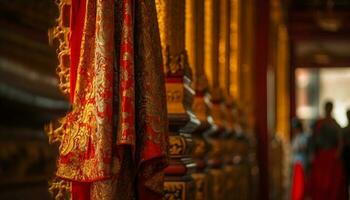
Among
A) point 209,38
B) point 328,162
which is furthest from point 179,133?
point 328,162

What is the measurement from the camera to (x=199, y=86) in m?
5.36

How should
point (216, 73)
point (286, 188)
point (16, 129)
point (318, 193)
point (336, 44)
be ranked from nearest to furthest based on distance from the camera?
point (16, 129)
point (216, 73)
point (318, 193)
point (286, 188)
point (336, 44)

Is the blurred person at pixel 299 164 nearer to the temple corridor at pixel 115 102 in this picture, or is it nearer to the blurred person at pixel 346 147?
the blurred person at pixel 346 147

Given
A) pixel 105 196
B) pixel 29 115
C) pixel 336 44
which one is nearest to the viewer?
pixel 105 196

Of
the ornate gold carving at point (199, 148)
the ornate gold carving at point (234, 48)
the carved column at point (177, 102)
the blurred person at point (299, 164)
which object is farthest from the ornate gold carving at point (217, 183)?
the blurred person at point (299, 164)

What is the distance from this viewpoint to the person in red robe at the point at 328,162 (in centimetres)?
898

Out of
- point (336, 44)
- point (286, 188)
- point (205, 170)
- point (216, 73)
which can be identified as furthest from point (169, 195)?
point (336, 44)

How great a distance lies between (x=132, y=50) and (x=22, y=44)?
52 cm

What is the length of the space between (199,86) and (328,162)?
402 centimetres

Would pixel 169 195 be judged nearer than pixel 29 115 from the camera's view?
No

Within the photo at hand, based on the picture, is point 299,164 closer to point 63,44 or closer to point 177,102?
point 177,102

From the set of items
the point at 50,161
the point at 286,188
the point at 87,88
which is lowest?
the point at 286,188

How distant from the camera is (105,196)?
2637 mm

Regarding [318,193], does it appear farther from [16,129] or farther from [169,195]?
[16,129]
